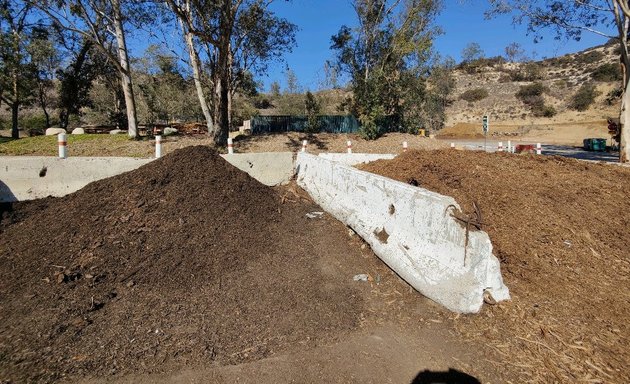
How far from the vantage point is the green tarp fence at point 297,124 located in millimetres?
26438

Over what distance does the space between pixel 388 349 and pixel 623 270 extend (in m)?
3.12

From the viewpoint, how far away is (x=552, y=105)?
5516 centimetres

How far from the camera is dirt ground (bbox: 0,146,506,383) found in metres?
2.60

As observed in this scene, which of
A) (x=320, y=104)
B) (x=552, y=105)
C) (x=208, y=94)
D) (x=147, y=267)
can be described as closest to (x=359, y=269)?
(x=147, y=267)

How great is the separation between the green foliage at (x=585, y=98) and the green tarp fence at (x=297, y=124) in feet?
142

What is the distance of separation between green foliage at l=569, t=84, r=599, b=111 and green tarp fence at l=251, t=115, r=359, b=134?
4328 centimetres

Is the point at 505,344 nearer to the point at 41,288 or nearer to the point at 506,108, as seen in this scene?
the point at 41,288

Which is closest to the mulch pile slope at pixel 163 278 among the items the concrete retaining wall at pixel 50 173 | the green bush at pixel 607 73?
the concrete retaining wall at pixel 50 173

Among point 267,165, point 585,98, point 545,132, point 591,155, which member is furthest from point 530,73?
point 267,165

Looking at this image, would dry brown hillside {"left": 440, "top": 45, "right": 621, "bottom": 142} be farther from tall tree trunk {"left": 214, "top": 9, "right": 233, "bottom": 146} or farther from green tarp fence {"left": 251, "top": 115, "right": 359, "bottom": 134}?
tall tree trunk {"left": 214, "top": 9, "right": 233, "bottom": 146}

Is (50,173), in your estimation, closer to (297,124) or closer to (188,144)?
(188,144)

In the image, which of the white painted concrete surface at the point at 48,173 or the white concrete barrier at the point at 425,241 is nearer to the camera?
the white concrete barrier at the point at 425,241

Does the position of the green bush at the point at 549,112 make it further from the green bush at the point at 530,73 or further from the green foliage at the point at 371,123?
the green foliage at the point at 371,123

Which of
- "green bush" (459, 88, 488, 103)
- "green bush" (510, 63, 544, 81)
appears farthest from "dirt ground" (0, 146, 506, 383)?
"green bush" (510, 63, 544, 81)
